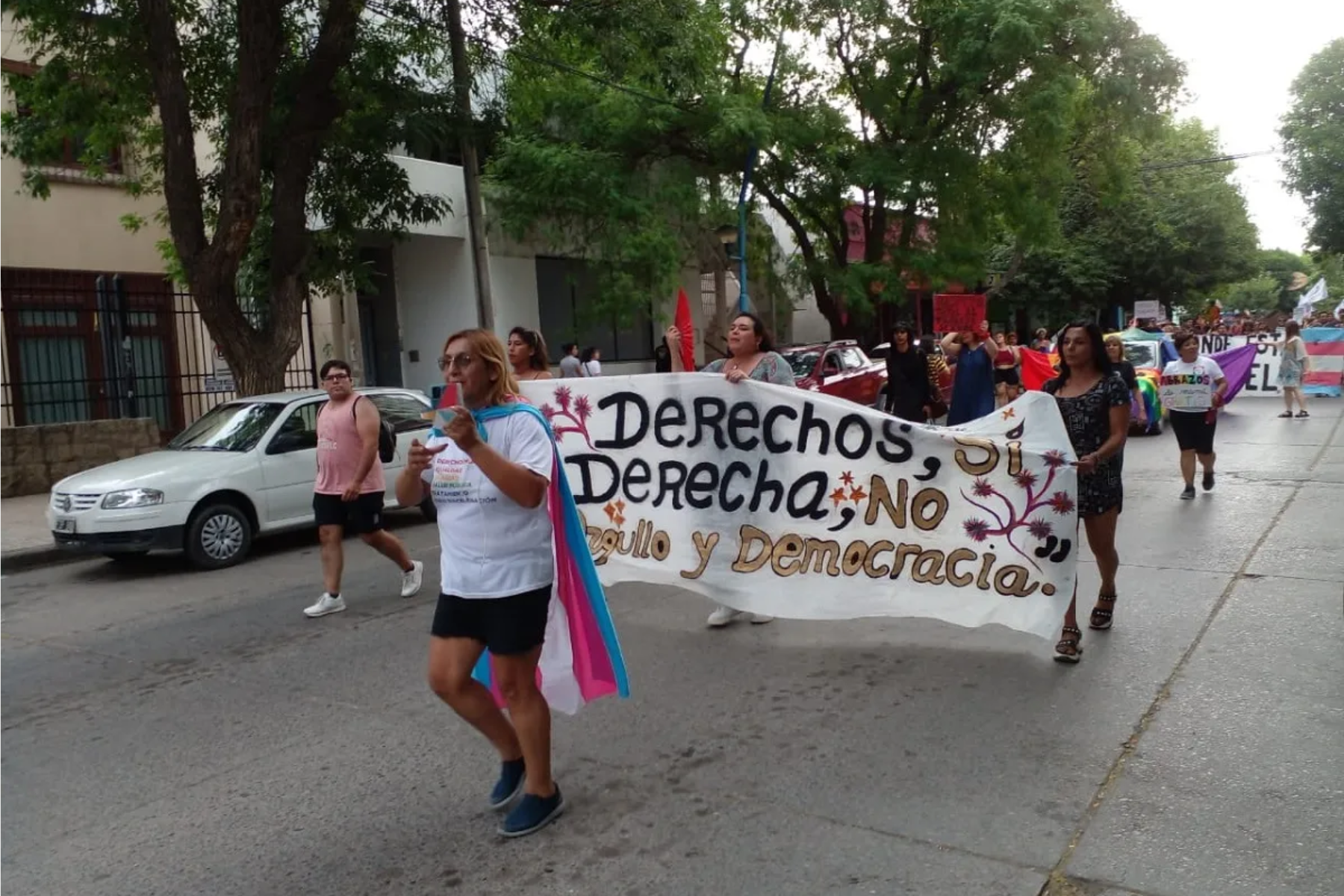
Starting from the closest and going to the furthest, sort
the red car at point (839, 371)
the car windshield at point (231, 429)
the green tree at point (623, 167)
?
the car windshield at point (231, 429) < the red car at point (839, 371) < the green tree at point (623, 167)

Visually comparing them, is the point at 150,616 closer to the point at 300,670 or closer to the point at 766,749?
the point at 300,670

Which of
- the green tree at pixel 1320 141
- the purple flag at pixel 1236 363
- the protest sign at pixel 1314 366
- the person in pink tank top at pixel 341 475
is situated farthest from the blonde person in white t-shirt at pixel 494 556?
the green tree at pixel 1320 141

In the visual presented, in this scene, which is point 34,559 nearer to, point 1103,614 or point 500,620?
point 500,620

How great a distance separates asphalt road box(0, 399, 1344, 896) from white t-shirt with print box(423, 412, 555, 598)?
2.96 feet

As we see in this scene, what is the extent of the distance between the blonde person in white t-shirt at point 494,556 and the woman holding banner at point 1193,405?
8278 millimetres

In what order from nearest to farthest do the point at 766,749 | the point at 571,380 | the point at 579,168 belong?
1. the point at 766,749
2. the point at 571,380
3. the point at 579,168

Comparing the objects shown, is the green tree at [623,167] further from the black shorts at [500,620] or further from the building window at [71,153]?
the black shorts at [500,620]

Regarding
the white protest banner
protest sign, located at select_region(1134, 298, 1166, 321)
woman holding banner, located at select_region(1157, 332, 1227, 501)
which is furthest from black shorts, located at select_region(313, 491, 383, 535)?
protest sign, located at select_region(1134, 298, 1166, 321)

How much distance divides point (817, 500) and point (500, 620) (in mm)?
2732

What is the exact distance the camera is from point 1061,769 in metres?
4.09

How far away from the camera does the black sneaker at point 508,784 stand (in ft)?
13.0

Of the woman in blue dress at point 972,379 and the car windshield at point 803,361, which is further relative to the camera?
the car windshield at point 803,361

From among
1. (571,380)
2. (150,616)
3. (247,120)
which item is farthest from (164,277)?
(571,380)

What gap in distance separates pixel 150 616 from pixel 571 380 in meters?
3.68
